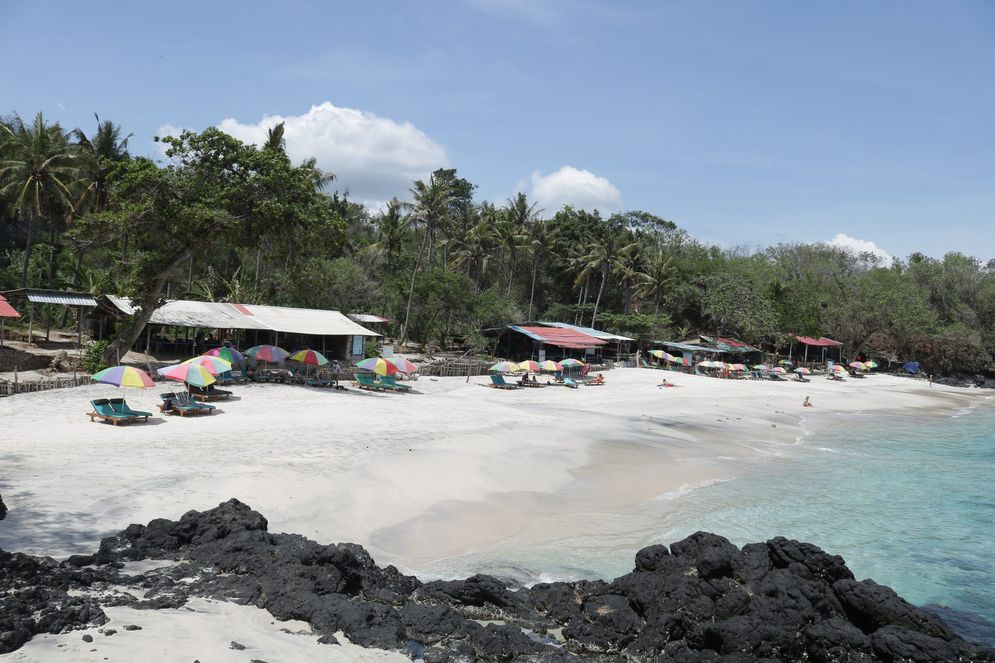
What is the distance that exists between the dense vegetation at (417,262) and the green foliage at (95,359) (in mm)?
875

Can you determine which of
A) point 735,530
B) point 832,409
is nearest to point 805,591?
point 735,530

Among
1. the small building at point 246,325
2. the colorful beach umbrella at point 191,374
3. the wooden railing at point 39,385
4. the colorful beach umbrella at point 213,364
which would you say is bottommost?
the wooden railing at point 39,385

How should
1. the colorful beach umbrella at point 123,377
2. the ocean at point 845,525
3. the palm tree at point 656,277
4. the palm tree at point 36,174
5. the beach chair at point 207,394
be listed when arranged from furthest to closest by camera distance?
the palm tree at point 656,277 < the palm tree at point 36,174 < the beach chair at point 207,394 < the colorful beach umbrella at point 123,377 < the ocean at point 845,525

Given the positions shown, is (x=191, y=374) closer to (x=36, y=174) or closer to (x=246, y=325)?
(x=246, y=325)

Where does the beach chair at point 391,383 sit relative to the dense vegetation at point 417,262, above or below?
below

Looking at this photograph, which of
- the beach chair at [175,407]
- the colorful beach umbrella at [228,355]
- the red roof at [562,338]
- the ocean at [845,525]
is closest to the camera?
the ocean at [845,525]

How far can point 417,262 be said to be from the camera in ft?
149

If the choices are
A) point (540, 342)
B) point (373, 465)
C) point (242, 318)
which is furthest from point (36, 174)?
point (373, 465)

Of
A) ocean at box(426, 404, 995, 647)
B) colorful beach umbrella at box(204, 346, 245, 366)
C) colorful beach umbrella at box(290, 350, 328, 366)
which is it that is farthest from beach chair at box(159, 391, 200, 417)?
ocean at box(426, 404, 995, 647)

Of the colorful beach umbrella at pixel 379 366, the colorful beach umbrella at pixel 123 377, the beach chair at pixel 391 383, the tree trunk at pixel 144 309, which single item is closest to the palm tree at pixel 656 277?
the beach chair at pixel 391 383

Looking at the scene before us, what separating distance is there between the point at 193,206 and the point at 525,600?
21.1 meters

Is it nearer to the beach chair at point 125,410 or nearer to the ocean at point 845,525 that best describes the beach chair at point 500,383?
the ocean at point 845,525

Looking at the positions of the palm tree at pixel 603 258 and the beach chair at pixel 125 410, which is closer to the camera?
the beach chair at pixel 125 410

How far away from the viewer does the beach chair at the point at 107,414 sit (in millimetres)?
17250
